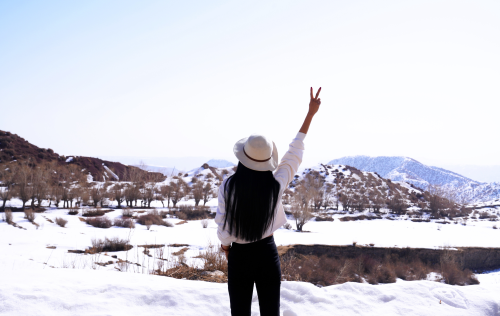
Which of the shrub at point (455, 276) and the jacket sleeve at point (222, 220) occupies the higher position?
the jacket sleeve at point (222, 220)

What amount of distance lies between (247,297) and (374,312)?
203 centimetres

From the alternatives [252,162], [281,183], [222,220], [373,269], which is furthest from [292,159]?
[373,269]

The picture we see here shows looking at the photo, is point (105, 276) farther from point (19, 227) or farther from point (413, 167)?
point (413, 167)

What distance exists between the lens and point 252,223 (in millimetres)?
1667

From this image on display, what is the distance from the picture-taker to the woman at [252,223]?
65.9 inches

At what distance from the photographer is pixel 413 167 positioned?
5438 inches

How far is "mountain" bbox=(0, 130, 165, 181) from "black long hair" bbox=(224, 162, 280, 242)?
4649 cm

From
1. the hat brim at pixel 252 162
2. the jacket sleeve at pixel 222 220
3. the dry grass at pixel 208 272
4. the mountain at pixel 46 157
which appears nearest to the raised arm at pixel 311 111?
the hat brim at pixel 252 162

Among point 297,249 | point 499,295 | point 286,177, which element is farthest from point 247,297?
point 297,249

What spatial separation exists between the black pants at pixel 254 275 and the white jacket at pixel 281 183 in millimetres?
69

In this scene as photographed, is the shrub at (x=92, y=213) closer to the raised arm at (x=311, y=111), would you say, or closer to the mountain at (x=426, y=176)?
the raised arm at (x=311, y=111)

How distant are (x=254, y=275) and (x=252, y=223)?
33 cm

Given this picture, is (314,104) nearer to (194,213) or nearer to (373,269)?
(373,269)

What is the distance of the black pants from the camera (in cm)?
172
